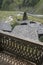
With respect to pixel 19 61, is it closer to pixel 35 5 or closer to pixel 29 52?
pixel 29 52

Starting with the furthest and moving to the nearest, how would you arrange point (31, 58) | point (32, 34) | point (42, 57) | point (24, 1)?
point (24, 1) < point (32, 34) < point (31, 58) < point (42, 57)

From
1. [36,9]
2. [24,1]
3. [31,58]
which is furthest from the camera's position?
[24,1]

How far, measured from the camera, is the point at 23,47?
712 cm

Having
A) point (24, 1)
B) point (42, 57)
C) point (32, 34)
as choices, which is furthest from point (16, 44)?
point (24, 1)

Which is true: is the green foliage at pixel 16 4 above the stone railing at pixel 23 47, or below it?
below

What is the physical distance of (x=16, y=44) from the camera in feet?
23.7

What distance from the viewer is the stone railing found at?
6.57 meters

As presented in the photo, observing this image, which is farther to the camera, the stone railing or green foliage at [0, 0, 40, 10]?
green foliage at [0, 0, 40, 10]

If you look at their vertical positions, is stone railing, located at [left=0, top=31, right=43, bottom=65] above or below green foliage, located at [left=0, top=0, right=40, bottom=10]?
above

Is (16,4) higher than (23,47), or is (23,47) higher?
(23,47)

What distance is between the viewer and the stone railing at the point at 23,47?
21.6 feet

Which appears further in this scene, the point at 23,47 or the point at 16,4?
the point at 16,4

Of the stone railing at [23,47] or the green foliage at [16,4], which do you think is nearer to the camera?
the stone railing at [23,47]

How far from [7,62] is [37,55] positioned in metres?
1.26
